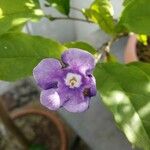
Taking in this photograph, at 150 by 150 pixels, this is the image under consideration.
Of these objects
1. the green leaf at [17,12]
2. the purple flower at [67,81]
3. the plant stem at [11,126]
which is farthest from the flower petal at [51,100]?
the plant stem at [11,126]

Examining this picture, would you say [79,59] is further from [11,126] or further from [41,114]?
[41,114]

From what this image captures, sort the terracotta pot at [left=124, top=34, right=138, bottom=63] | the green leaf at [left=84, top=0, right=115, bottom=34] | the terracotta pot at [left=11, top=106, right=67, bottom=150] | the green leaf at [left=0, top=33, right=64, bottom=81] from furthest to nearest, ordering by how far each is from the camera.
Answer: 1. the terracotta pot at [left=11, top=106, right=67, bottom=150]
2. the terracotta pot at [left=124, top=34, right=138, bottom=63]
3. the green leaf at [left=84, top=0, right=115, bottom=34]
4. the green leaf at [left=0, top=33, right=64, bottom=81]

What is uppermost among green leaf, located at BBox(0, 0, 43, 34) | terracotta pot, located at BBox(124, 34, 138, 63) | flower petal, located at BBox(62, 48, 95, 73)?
flower petal, located at BBox(62, 48, 95, 73)

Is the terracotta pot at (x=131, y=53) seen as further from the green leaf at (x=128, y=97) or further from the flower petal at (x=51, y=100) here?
the flower petal at (x=51, y=100)

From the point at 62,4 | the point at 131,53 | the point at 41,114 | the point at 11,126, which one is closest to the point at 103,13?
the point at 62,4

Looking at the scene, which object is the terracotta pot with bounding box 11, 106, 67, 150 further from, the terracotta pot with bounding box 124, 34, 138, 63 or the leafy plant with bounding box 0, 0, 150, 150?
the leafy plant with bounding box 0, 0, 150, 150

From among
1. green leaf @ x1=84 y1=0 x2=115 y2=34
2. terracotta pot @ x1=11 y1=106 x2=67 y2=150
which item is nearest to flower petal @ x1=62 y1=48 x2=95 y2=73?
green leaf @ x1=84 y1=0 x2=115 y2=34

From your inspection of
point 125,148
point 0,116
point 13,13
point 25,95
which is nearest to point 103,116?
point 125,148

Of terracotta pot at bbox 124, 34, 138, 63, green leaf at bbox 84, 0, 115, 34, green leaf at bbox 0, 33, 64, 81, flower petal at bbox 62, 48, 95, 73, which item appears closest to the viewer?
flower petal at bbox 62, 48, 95, 73
